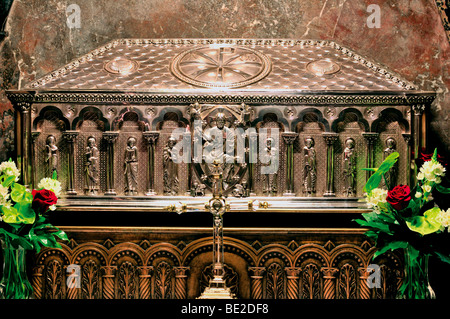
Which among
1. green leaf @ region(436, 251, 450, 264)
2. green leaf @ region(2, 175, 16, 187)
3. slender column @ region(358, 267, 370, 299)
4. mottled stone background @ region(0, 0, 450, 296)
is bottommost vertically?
slender column @ region(358, 267, 370, 299)

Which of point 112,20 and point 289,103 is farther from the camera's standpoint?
point 112,20

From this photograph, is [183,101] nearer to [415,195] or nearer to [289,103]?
[289,103]

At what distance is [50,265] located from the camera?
11.3 feet

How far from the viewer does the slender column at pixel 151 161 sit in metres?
3.43

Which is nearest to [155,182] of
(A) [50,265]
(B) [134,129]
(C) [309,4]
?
(B) [134,129]

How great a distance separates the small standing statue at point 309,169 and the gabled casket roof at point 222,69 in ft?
1.36

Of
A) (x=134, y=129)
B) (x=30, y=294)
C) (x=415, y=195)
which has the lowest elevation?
(x=30, y=294)

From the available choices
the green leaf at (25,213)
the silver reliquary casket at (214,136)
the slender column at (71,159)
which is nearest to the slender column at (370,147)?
the silver reliquary casket at (214,136)

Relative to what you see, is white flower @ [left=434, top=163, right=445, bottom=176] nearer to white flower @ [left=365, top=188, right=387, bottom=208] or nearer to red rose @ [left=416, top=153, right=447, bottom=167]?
red rose @ [left=416, top=153, right=447, bottom=167]

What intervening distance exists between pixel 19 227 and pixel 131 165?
2.83 ft

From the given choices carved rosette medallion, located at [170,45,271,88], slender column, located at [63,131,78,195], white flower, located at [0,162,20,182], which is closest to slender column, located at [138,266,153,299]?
slender column, located at [63,131,78,195]

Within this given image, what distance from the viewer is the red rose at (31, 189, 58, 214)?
3.08 meters

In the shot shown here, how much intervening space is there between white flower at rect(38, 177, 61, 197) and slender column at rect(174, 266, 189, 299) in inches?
40.2

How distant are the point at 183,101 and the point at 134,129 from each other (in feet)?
1.41
